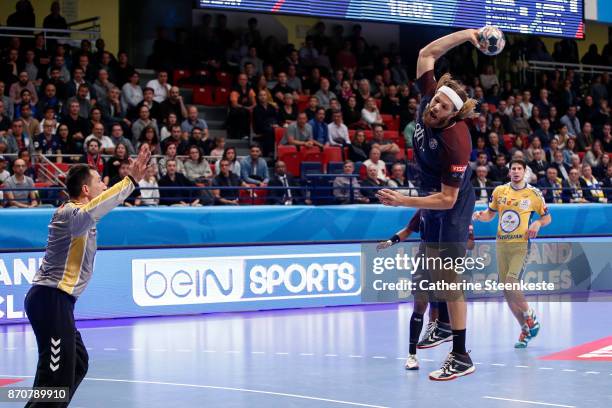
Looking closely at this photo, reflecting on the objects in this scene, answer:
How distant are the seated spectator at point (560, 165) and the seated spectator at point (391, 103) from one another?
143 inches

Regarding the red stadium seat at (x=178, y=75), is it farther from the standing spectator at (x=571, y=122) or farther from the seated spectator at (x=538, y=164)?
the standing spectator at (x=571, y=122)

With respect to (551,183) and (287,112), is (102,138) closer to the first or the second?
(287,112)

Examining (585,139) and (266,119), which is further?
(585,139)

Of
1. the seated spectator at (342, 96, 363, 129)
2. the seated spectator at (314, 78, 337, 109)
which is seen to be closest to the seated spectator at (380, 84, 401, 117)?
the seated spectator at (342, 96, 363, 129)

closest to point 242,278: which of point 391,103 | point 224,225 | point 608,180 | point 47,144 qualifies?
point 224,225

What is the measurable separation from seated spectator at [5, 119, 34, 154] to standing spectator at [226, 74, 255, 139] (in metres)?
4.76

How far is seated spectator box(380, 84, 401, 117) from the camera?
22.5 meters

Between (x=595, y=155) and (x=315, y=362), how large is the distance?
50.1 feet

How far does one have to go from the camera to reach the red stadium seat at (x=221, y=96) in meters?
21.5

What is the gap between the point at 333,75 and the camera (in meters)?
23.2

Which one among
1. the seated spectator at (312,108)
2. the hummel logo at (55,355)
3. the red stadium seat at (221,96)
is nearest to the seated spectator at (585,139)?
the seated spectator at (312,108)

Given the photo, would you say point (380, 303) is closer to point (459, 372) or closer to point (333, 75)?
point (459, 372)

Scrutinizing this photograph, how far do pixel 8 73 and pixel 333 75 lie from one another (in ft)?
26.3

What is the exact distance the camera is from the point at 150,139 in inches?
682
